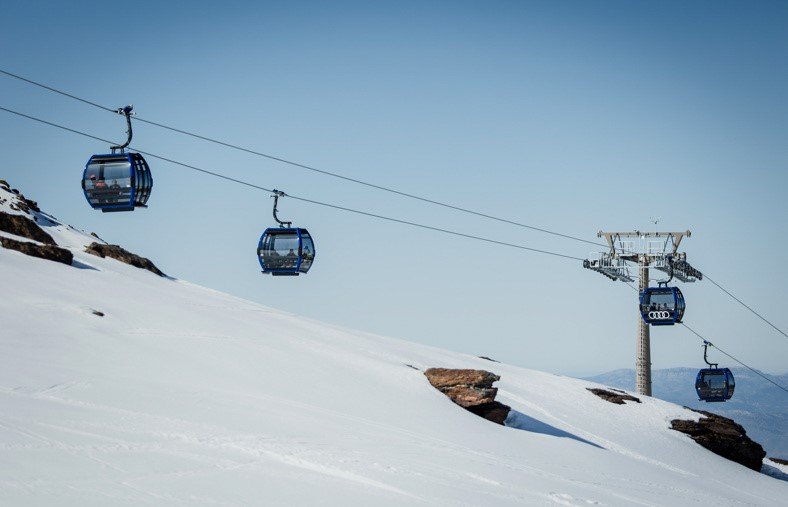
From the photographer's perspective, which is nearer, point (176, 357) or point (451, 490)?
point (451, 490)

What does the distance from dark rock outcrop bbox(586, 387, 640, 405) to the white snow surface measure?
27.4 inches

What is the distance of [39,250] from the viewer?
120 ft

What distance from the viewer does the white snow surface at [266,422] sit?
1470 cm

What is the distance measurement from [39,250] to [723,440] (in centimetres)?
3036

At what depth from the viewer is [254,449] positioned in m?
17.3

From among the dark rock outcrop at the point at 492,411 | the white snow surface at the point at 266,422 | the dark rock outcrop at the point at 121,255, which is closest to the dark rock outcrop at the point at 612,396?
the white snow surface at the point at 266,422

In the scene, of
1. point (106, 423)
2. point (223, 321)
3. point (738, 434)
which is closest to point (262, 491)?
point (106, 423)

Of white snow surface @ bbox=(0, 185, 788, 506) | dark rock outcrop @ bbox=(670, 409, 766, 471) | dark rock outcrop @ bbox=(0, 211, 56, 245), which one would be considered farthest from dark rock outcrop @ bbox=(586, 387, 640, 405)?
dark rock outcrop @ bbox=(0, 211, 56, 245)

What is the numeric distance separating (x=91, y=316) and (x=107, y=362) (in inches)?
203

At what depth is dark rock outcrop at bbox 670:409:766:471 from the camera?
36.8 meters

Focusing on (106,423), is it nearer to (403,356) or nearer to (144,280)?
(403,356)

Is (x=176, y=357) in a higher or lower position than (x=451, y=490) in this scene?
higher

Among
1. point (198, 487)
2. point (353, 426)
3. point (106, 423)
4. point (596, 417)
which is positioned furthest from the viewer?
point (596, 417)

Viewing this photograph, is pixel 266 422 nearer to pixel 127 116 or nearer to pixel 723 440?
pixel 127 116
